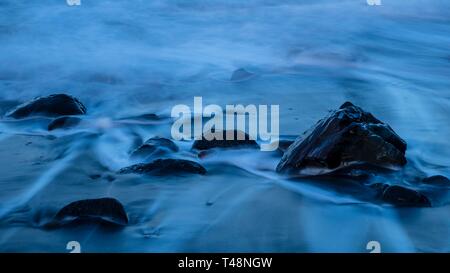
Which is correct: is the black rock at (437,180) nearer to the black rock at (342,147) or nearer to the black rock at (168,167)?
the black rock at (342,147)

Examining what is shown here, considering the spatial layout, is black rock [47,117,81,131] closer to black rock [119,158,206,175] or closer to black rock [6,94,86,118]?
black rock [6,94,86,118]

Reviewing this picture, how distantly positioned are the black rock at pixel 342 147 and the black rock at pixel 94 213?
1.01 m

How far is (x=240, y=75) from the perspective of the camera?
6117 mm

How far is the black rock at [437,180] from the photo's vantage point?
3791 mm

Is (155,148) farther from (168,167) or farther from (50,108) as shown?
(50,108)

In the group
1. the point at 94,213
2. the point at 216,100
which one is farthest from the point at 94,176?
the point at 216,100

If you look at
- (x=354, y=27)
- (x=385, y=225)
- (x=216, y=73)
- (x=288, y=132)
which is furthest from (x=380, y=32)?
(x=385, y=225)

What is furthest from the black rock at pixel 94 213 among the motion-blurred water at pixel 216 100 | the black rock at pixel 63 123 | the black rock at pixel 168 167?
the black rock at pixel 63 123

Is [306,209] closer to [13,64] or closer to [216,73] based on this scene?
[216,73]

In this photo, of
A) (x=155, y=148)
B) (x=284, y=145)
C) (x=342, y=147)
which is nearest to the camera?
(x=342, y=147)

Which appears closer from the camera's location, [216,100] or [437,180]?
[437,180]

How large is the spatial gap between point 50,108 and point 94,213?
187cm

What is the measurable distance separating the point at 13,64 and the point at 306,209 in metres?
3.98

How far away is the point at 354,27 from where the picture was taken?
768 centimetres
